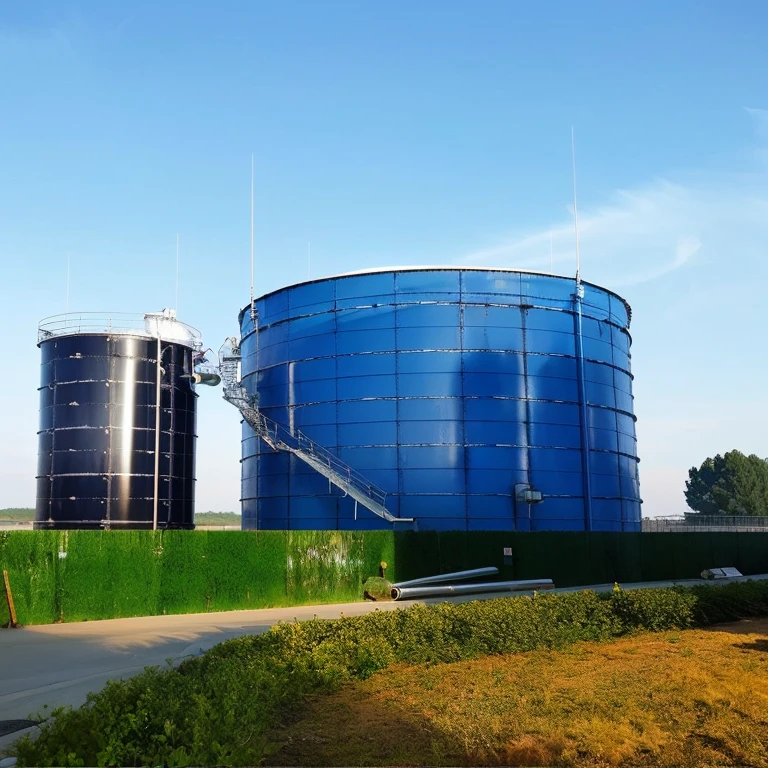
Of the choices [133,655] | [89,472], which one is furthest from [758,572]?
[133,655]

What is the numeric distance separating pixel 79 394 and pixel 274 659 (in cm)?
2845

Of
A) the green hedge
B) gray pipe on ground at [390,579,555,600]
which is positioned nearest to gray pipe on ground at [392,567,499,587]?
gray pipe on ground at [390,579,555,600]

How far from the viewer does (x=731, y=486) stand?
412 ft

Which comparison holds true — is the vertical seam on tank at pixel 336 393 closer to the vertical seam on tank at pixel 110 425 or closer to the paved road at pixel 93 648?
the vertical seam on tank at pixel 110 425

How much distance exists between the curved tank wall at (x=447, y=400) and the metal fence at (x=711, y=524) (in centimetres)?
3480

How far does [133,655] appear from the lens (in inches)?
643

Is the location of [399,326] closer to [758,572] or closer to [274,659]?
[758,572]

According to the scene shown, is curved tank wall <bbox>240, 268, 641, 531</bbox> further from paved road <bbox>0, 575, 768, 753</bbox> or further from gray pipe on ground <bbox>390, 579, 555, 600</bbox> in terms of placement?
paved road <bbox>0, 575, 768, 753</bbox>

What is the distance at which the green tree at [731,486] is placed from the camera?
392 ft

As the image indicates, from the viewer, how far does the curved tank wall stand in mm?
39438

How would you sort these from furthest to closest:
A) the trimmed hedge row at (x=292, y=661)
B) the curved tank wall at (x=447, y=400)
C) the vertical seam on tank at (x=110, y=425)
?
1. the curved tank wall at (x=447, y=400)
2. the vertical seam on tank at (x=110, y=425)
3. the trimmed hedge row at (x=292, y=661)

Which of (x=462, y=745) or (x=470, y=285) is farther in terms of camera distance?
(x=470, y=285)

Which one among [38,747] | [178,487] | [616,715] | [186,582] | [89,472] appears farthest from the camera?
[178,487]

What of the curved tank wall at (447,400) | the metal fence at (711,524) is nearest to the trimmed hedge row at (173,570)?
the curved tank wall at (447,400)
